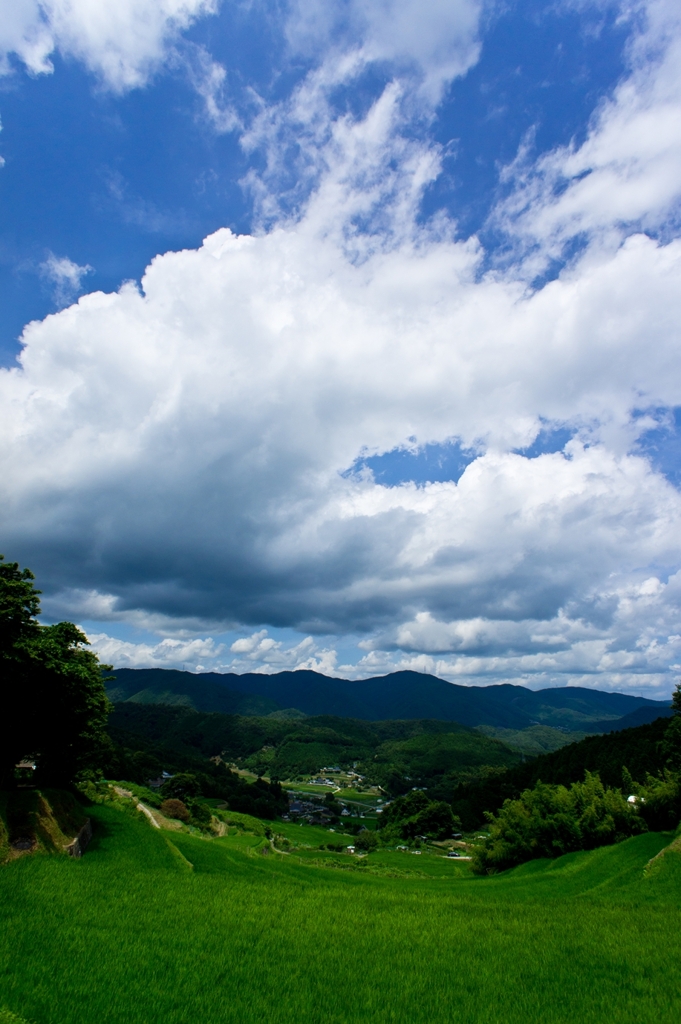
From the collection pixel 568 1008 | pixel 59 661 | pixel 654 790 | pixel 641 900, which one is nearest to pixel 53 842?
pixel 59 661

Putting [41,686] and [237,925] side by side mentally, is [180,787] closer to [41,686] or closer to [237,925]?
[41,686]

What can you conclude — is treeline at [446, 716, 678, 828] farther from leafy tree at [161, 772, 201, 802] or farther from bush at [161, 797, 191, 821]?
leafy tree at [161, 772, 201, 802]

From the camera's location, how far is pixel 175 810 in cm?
5272

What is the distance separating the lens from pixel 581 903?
18.4m

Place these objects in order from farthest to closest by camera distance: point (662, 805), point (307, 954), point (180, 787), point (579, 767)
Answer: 1. point (579, 767)
2. point (180, 787)
3. point (662, 805)
4. point (307, 954)

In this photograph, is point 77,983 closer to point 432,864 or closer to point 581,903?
point 581,903

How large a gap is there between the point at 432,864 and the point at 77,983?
69744 millimetres

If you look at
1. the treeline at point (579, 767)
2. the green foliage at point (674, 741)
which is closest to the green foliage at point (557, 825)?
the green foliage at point (674, 741)

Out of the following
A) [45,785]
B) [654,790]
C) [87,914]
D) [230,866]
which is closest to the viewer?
[87,914]

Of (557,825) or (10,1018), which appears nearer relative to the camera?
(10,1018)

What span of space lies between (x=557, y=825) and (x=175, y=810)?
37.6 m

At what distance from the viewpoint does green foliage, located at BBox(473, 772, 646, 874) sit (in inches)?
1385

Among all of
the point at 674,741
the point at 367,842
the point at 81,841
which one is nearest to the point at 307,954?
the point at 81,841

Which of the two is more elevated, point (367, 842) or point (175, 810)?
point (175, 810)
